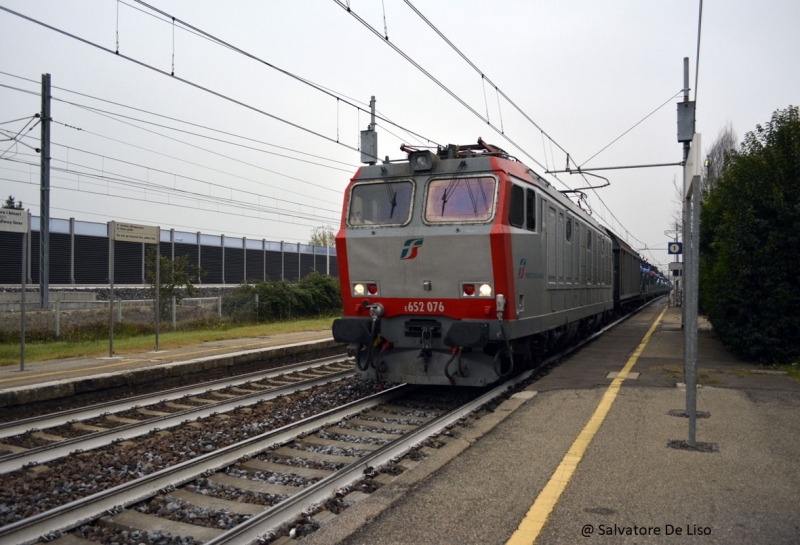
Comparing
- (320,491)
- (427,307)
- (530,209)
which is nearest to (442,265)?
(427,307)

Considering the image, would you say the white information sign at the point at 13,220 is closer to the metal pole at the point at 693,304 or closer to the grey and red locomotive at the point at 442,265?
the grey and red locomotive at the point at 442,265

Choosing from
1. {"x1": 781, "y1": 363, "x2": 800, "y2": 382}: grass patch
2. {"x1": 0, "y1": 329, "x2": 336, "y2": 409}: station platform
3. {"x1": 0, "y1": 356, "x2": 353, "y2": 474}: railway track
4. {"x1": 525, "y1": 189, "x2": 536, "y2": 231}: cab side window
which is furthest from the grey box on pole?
{"x1": 0, "y1": 356, "x2": 353, "y2": 474}: railway track

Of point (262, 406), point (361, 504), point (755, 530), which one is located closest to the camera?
point (755, 530)

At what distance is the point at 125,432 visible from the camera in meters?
7.41

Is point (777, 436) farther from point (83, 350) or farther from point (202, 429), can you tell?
point (83, 350)

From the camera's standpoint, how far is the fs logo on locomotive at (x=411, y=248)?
9.27 m

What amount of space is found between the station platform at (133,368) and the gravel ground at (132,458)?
276 centimetres

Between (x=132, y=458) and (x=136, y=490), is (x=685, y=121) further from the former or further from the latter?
(x=136, y=490)

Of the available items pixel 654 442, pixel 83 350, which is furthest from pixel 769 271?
pixel 83 350

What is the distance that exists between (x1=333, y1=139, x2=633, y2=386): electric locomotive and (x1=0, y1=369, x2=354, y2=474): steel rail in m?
1.47

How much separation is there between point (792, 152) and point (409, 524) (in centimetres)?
1098

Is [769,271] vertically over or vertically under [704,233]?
under

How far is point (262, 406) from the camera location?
9.16 m

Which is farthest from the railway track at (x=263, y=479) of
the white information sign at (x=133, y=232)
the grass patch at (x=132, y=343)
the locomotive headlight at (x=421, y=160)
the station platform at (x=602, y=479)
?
the grass patch at (x=132, y=343)
